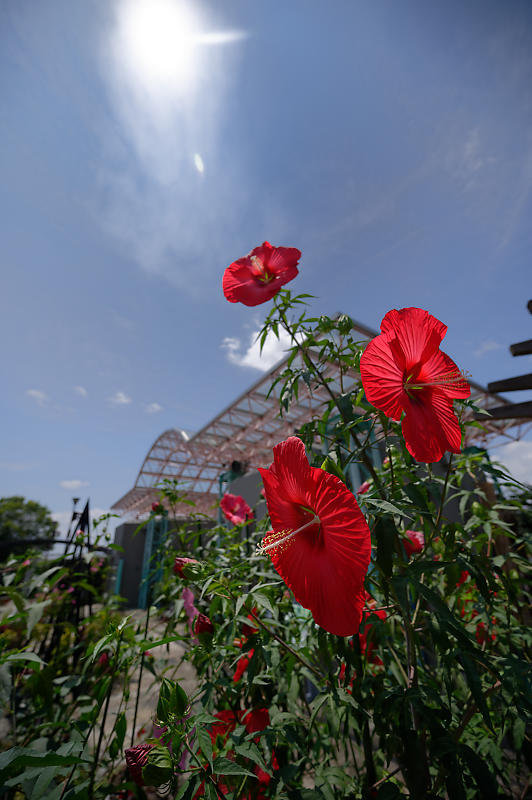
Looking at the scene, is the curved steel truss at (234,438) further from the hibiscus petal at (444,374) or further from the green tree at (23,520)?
the hibiscus petal at (444,374)

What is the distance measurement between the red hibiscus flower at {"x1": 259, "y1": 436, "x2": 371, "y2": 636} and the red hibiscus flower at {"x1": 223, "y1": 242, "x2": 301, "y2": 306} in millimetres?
442

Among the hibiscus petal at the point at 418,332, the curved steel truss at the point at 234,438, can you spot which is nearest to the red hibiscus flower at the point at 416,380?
A: the hibiscus petal at the point at 418,332

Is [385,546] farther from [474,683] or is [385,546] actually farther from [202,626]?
[202,626]

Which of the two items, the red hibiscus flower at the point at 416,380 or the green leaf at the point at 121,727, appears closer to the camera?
the red hibiscus flower at the point at 416,380

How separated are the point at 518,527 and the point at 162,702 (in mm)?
1989

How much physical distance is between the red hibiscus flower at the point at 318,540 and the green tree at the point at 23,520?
2044cm

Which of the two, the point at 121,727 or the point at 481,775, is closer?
the point at 481,775

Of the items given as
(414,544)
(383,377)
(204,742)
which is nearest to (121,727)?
(204,742)

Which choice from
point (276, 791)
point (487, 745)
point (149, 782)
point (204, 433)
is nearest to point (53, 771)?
point (149, 782)

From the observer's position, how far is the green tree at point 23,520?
679 inches

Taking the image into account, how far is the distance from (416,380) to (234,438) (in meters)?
12.3

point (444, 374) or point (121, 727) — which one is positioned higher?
point (444, 374)

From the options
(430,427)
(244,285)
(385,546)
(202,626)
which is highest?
(244,285)

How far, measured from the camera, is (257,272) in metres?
0.87
